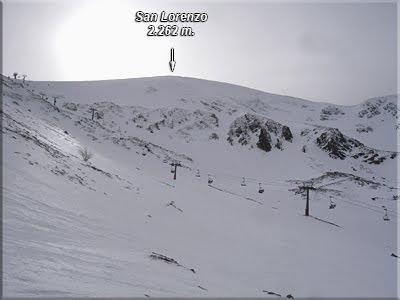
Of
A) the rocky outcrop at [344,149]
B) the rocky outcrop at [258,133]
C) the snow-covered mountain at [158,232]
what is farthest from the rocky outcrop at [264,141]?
the snow-covered mountain at [158,232]

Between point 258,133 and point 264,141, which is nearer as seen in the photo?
point 264,141

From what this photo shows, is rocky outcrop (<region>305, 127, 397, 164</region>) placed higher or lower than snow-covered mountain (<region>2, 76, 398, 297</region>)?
higher

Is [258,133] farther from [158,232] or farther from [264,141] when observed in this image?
[158,232]

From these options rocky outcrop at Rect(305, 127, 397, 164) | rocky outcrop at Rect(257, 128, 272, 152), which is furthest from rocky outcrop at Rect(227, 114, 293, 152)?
rocky outcrop at Rect(305, 127, 397, 164)

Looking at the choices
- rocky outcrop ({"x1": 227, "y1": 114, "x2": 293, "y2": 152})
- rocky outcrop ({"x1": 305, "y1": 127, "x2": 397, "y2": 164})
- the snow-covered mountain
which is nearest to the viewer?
the snow-covered mountain

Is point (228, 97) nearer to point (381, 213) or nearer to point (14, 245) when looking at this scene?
point (381, 213)

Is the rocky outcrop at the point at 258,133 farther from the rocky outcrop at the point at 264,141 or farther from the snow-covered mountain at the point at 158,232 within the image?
the snow-covered mountain at the point at 158,232

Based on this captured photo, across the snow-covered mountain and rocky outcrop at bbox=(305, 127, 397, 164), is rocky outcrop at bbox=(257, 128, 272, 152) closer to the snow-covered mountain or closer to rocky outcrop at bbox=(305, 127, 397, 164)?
rocky outcrop at bbox=(305, 127, 397, 164)

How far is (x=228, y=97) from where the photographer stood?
121750mm

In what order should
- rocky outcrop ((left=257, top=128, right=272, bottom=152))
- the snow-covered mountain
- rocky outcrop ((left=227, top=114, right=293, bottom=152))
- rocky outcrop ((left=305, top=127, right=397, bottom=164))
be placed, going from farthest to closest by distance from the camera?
rocky outcrop ((left=227, top=114, right=293, bottom=152)) → rocky outcrop ((left=257, top=128, right=272, bottom=152)) → rocky outcrop ((left=305, top=127, right=397, bottom=164)) → the snow-covered mountain

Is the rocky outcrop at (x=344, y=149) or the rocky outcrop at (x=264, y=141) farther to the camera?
the rocky outcrop at (x=264, y=141)

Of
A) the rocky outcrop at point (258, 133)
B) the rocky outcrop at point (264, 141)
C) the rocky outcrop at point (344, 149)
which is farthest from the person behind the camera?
the rocky outcrop at point (258, 133)

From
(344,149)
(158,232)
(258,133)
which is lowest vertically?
(158,232)

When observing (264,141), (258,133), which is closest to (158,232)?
(264,141)
